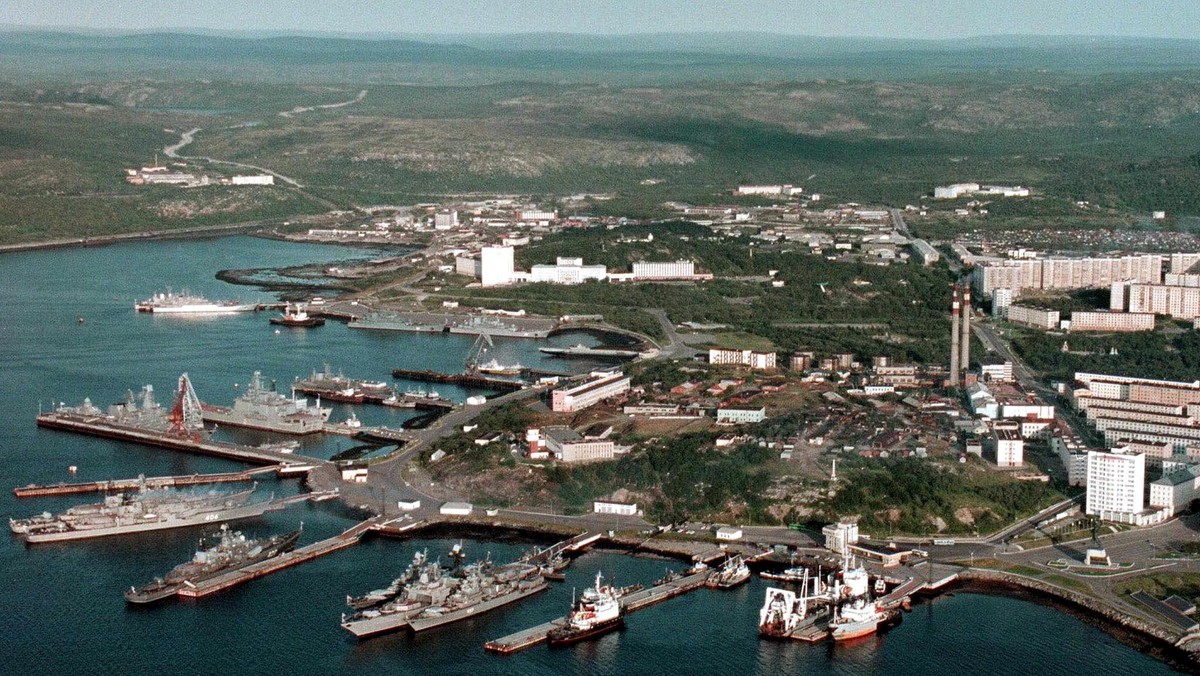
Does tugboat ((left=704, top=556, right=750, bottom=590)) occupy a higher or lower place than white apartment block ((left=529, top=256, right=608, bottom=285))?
higher

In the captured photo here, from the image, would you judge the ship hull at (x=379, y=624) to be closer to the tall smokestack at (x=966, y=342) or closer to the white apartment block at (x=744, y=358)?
the white apartment block at (x=744, y=358)

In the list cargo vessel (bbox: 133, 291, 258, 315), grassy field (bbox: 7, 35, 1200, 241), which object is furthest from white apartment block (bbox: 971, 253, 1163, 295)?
cargo vessel (bbox: 133, 291, 258, 315)

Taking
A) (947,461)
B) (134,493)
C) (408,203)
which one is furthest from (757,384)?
(408,203)

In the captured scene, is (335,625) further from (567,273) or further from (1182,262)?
(1182,262)

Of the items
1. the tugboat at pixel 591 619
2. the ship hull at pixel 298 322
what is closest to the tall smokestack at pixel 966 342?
the tugboat at pixel 591 619

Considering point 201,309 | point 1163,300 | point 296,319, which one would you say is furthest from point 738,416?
point 201,309

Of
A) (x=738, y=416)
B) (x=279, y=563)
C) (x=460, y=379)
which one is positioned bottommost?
(x=460, y=379)

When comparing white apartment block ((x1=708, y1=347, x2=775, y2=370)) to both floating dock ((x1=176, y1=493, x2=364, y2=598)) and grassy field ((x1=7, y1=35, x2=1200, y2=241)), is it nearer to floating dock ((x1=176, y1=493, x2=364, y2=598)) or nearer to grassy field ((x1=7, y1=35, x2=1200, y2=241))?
floating dock ((x1=176, y1=493, x2=364, y2=598))
